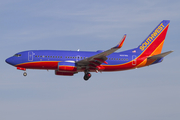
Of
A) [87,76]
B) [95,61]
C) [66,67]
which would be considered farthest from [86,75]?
[66,67]

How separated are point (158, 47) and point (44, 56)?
817 inches

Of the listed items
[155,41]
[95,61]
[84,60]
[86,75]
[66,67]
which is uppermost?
[155,41]

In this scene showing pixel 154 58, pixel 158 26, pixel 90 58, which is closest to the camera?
pixel 90 58

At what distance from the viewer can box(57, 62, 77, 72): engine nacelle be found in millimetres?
60906

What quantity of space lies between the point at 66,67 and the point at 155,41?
17920 millimetres

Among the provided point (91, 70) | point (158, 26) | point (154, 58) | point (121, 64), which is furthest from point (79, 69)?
point (158, 26)

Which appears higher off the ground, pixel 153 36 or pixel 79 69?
pixel 153 36

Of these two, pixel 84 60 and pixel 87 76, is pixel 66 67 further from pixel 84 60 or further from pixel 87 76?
pixel 87 76

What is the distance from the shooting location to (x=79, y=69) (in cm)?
6256

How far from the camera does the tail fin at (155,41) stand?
2640 inches

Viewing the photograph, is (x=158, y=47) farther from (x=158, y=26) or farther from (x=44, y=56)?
(x=44, y=56)

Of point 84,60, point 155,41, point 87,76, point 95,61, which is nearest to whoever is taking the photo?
point 84,60

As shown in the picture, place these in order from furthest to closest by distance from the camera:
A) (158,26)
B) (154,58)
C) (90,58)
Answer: (158,26)
(154,58)
(90,58)

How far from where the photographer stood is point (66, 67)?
6100 centimetres
